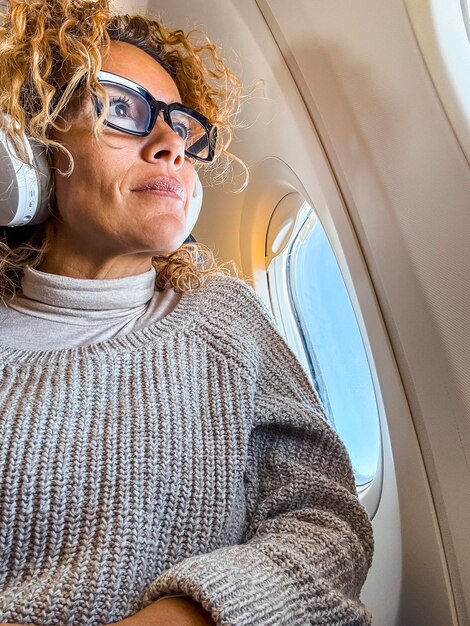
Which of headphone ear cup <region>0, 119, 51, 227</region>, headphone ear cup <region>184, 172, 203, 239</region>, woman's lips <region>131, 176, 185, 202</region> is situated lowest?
headphone ear cup <region>0, 119, 51, 227</region>

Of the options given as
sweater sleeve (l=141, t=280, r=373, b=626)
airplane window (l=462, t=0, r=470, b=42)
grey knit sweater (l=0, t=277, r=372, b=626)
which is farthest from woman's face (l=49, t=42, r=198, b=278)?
airplane window (l=462, t=0, r=470, b=42)

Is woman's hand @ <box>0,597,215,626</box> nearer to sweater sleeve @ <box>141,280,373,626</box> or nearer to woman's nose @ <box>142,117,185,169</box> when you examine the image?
sweater sleeve @ <box>141,280,373,626</box>

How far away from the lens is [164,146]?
1258 mm

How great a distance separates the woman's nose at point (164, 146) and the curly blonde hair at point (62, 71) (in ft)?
0.35

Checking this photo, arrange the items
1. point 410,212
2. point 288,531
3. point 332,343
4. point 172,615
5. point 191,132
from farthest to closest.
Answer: point 332,343, point 191,132, point 410,212, point 288,531, point 172,615

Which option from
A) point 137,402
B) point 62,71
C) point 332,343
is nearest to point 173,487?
point 137,402

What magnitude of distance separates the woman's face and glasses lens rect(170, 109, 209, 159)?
0.05 meters

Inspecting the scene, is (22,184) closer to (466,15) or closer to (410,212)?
(410,212)

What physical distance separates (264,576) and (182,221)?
671 mm

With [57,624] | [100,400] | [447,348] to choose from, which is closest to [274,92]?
[447,348]

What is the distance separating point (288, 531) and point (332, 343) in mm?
1338

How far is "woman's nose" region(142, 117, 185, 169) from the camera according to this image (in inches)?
49.3

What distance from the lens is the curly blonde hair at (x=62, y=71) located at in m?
1.22

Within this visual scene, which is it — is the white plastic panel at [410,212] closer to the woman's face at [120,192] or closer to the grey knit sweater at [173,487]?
the grey knit sweater at [173,487]
